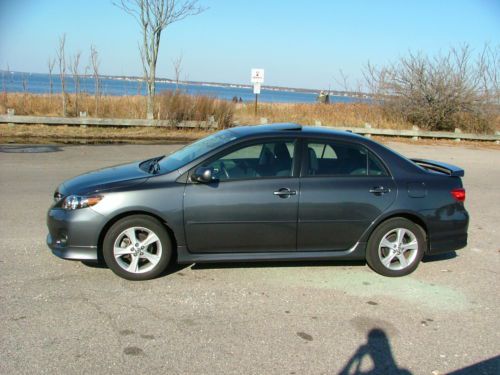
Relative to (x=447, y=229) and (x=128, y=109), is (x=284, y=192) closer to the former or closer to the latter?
(x=447, y=229)

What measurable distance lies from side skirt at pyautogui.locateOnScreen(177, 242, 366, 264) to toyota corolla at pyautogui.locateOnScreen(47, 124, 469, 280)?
0.03ft

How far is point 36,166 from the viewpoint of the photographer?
449 inches

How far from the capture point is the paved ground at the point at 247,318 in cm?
343

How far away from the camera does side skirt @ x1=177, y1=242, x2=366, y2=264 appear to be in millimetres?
4848

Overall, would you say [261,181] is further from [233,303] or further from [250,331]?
[250,331]

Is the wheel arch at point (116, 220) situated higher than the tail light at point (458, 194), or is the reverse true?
the tail light at point (458, 194)

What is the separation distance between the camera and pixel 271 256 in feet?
16.4

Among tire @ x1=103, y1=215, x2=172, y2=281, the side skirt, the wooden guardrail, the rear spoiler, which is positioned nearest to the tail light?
the rear spoiler

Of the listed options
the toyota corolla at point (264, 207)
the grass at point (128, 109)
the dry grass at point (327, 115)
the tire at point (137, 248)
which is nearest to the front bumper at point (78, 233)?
the toyota corolla at point (264, 207)

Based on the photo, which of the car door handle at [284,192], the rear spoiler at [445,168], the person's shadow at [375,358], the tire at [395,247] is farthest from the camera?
the rear spoiler at [445,168]

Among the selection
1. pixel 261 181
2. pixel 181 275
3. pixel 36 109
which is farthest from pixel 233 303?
pixel 36 109

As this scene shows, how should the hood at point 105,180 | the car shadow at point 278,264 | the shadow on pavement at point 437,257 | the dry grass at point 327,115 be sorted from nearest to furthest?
1. the hood at point 105,180
2. the car shadow at point 278,264
3. the shadow on pavement at point 437,257
4. the dry grass at point 327,115

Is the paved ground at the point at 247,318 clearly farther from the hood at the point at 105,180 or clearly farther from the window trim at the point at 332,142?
the window trim at the point at 332,142

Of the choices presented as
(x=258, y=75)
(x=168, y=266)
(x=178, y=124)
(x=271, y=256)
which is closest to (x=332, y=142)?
(x=271, y=256)
